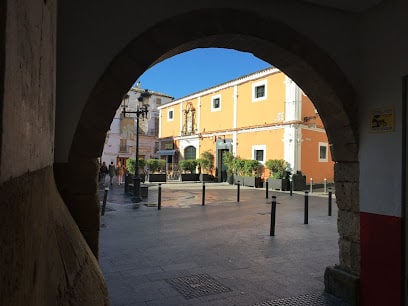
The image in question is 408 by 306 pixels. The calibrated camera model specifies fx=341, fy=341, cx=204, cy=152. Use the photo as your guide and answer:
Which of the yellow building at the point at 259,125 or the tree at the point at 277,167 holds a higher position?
the yellow building at the point at 259,125

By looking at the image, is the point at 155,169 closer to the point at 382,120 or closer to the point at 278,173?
the point at 278,173

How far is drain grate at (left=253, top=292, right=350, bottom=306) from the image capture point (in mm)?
3820

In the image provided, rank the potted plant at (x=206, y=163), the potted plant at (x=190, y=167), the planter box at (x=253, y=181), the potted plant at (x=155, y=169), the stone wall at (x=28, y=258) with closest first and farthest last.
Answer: the stone wall at (x=28, y=258), the planter box at (x=253, y=181), the potted plant at (x=155, y=169), the potted plant at (x=190, y=167), the potted plant at (x=206, y=163)

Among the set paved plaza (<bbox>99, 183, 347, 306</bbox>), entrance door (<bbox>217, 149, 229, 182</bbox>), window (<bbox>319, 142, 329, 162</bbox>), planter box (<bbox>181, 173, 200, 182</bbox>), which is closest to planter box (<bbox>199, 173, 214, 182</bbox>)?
planter box (<bbox>181, 173, 200, 182</bbox>)

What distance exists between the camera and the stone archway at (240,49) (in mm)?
2975

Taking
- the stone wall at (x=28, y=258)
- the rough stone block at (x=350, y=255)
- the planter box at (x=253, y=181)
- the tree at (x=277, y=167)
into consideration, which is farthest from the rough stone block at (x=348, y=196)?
the planter box at (x=253, y=181)

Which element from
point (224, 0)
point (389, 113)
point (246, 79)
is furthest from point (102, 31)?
point (246, 79)

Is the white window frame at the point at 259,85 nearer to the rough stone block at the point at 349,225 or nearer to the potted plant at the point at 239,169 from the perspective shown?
the potted plant at the point at 239,169

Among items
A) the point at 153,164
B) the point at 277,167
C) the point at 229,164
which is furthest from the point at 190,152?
the point at 277,167

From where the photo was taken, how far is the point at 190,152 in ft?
103

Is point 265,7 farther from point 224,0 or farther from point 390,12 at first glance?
point 390,12

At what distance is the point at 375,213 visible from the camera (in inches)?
143

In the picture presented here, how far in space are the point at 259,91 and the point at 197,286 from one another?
2018 centimetres

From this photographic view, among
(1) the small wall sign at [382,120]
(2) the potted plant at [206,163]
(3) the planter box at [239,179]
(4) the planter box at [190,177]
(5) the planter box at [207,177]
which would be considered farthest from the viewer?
(2) the potted plant at [206,163]
